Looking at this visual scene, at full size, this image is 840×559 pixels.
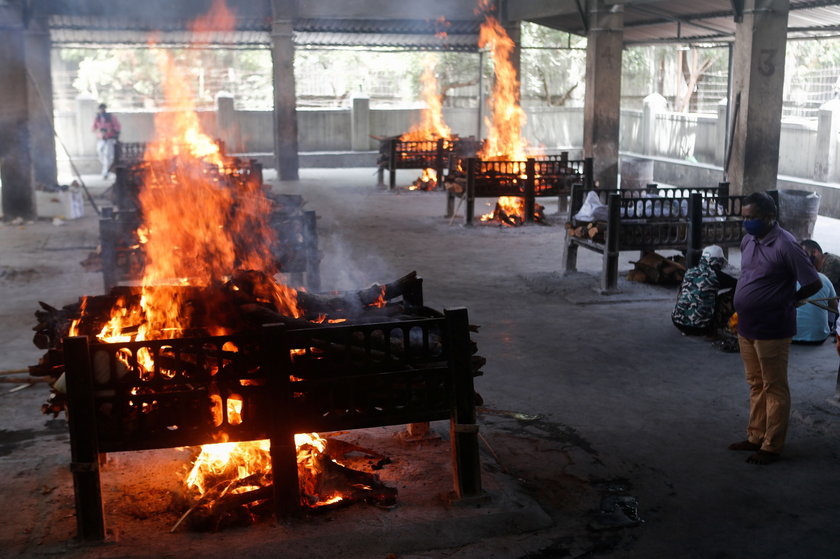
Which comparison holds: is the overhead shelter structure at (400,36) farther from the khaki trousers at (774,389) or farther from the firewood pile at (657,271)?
the khaki trousers at (774,389)

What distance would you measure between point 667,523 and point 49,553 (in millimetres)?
3320

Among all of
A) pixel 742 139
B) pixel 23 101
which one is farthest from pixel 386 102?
pixel 742 139

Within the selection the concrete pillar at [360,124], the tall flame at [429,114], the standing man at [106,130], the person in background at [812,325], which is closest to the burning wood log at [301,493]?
the person in background at [812,325]

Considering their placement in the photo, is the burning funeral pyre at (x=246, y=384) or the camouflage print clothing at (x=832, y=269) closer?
the burning funeral pyre at (x=246, y=384)

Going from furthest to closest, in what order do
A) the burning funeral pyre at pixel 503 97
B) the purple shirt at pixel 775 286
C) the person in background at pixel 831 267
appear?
the burning funeral pyre at pixel 503 97
the person in background at pixel 831 267
the purple shirt at pixel 775 286

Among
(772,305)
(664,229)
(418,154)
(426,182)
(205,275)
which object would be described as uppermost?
(418,154)

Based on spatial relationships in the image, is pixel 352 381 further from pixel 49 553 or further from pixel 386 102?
pixel 386 102

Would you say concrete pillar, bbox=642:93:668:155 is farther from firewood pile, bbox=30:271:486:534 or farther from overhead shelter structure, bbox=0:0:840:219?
firewood pile, bbox=30:271:486:534

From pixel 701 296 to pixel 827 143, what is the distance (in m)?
11.6

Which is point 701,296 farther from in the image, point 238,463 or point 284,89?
point 284,89

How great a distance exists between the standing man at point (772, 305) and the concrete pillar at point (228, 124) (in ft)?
83.7

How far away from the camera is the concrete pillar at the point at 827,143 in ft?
60.1

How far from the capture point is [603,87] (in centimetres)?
1861

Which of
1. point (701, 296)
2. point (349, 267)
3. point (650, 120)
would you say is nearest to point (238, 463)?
point (701, 296)
